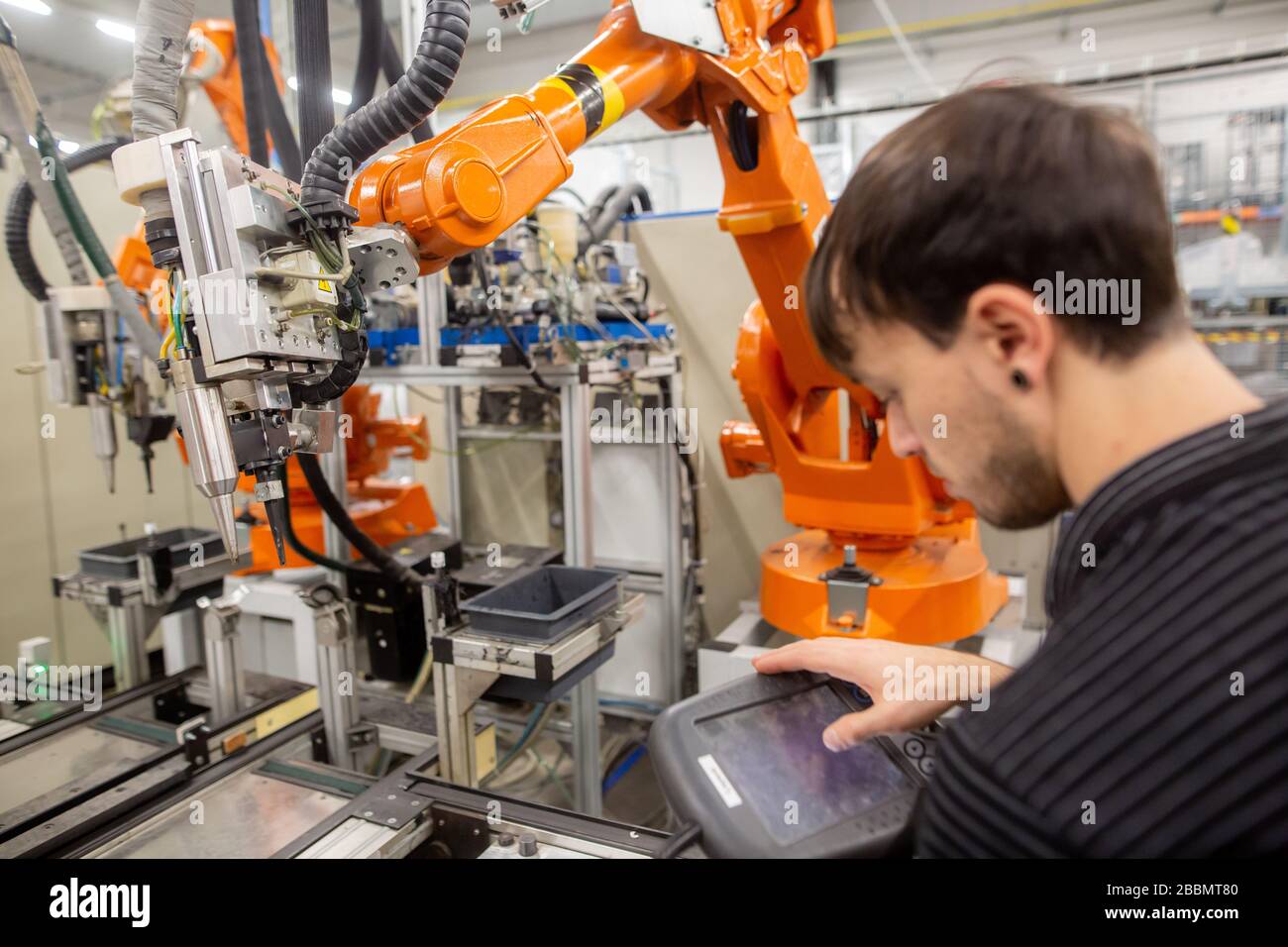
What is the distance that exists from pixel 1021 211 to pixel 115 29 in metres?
7.88

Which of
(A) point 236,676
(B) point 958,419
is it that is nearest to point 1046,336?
(B) point 958,419

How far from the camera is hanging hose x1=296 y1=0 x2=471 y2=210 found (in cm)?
102

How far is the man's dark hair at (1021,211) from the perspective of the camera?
606 mm

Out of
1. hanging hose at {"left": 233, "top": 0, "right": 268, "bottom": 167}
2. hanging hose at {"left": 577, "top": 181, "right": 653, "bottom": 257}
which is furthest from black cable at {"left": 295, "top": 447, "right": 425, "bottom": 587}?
hanging hose at {"left": 577, "top": 181, "right": 653, "bottom": 257}

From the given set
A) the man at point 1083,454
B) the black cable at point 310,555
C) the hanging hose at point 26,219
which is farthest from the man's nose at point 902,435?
the hanging hose at point 26,219

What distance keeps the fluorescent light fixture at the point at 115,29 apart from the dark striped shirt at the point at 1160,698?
7.53 meters

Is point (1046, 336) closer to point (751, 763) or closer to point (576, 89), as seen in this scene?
point (751, 763)

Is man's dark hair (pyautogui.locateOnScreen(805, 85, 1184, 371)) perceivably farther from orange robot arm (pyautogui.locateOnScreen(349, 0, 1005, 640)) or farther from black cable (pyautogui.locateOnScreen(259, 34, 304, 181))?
black cable (pyautogui.locateOnScreen(259, 34, 304, 181))

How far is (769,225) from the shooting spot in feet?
5.81

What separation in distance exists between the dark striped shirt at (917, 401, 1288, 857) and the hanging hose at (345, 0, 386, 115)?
1540mm

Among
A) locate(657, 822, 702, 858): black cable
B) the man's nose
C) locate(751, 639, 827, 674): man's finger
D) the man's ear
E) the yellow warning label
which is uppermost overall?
the man's ear

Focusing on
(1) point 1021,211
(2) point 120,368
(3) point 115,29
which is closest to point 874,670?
(1) point 1021,211

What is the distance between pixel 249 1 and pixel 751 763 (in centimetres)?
154

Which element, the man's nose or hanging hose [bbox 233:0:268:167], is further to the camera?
hanging hose [bbox 233:0:268:167]
